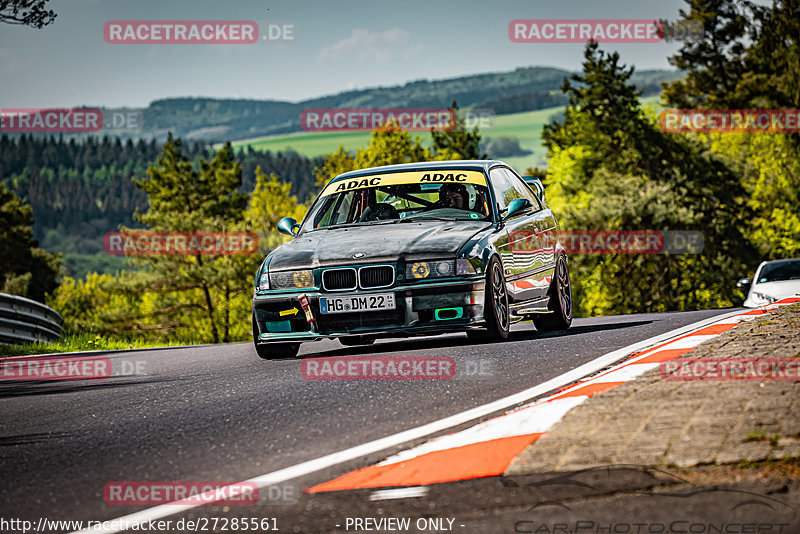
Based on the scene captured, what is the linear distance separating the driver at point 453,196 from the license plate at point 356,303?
5.85ft

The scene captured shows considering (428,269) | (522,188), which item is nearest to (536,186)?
(522,188)

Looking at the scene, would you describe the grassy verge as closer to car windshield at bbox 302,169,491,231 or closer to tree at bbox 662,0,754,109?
car windshield at bbox 302,169,491,231

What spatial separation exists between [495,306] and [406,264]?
3.03 feet

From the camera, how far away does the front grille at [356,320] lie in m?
8.45

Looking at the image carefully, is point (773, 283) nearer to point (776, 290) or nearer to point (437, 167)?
point (776, 290)

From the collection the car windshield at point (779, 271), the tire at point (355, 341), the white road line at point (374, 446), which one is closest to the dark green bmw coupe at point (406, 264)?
the tire at point (355, 341)

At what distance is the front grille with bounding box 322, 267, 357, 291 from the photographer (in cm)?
855

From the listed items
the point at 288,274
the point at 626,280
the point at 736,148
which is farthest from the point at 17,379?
the point at 736,148

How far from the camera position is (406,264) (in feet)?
27.8

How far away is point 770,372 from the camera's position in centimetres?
534

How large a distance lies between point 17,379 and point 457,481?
23.0 feet

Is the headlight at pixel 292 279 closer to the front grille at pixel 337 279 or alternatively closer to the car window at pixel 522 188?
the front grille at pixel 337 279

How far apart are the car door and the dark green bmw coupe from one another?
0.04 ft

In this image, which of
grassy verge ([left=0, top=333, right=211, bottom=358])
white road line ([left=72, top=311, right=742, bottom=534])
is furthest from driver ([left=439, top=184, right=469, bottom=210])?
grassy verge ([left=0, top=333, right=211, bottom=358])
